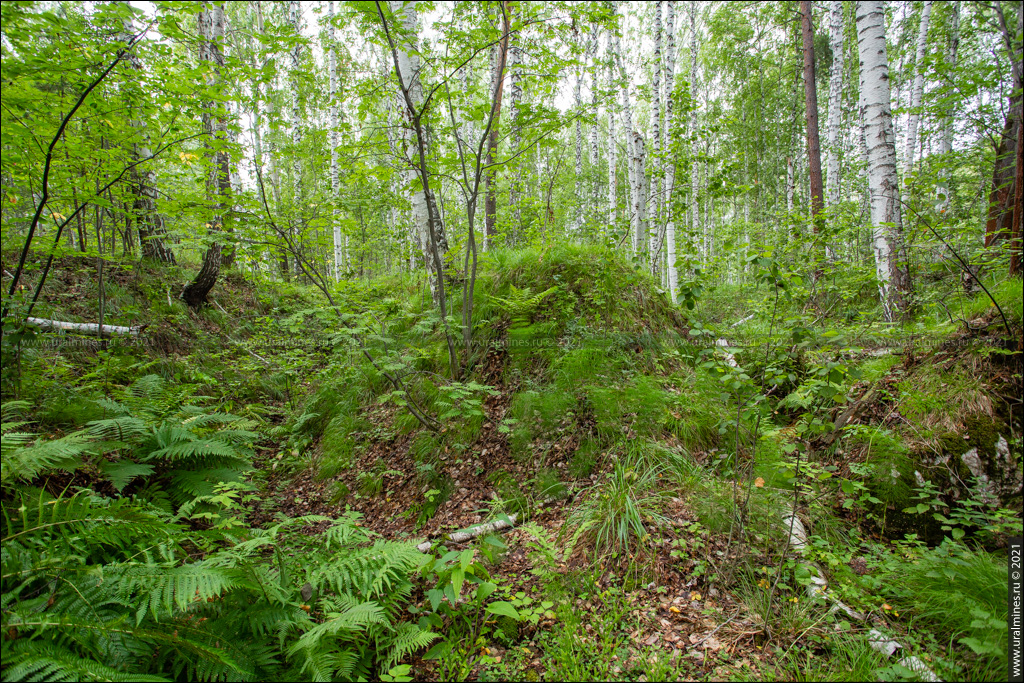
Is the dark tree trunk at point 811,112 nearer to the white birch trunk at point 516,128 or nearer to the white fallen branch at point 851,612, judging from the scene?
the white birch trunk at point 516,128

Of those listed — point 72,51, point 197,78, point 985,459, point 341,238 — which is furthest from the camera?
point 341,238

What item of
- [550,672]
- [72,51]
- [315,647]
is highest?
[72,51]

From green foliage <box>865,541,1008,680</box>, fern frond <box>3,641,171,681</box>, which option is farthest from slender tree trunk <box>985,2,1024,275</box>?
fern frond <box>3,641,171,681</box>

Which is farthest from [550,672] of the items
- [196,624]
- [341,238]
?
[341,238]

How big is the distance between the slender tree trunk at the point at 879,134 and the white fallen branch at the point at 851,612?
139 inches

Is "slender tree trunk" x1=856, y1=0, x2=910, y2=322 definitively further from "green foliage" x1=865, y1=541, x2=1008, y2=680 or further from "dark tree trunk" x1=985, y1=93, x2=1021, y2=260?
"green foliage" x1=865, y1=541, x2=1008, y2=680

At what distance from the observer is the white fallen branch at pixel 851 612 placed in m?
1.76

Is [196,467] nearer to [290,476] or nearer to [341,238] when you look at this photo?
[290,476]

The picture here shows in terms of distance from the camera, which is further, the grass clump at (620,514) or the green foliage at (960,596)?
the grass clump at (620,514)

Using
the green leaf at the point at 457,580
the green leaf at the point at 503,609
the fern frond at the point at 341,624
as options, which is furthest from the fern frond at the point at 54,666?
the green leaf at the point at 503,609

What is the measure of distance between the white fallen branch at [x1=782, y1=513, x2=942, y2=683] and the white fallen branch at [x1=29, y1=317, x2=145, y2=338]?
7.54 metres

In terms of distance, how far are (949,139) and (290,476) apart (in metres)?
20.3

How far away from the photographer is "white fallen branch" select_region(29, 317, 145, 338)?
4.84 meters

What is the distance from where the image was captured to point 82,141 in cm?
335
